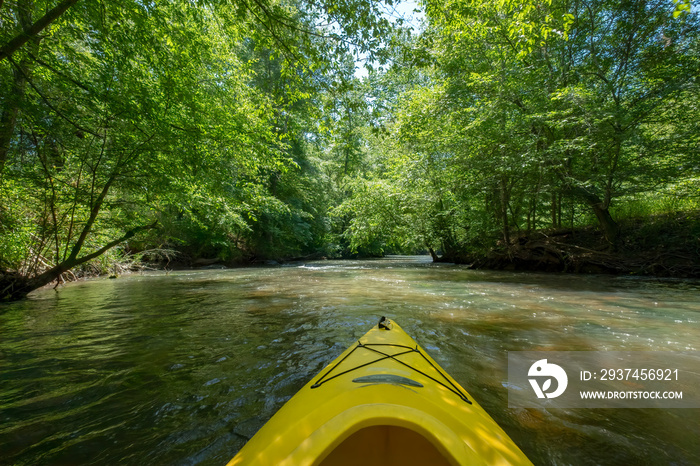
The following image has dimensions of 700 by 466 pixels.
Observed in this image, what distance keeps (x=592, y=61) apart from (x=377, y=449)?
11.6 meters

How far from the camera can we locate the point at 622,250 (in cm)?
933

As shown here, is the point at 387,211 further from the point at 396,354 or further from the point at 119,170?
the point at 396,354

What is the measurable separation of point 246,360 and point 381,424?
2.16 meters

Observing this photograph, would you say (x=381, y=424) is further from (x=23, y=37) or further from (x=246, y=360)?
(x=23, y=37)

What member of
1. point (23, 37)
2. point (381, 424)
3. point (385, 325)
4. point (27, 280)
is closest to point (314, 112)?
point (23, 37)

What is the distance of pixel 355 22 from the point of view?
428 cm

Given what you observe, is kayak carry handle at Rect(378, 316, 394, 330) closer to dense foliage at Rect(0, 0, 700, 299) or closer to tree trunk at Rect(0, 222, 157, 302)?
dense foliage at Rect(0, 0, 700, 299)

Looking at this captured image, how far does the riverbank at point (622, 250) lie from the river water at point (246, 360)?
293 centimetres

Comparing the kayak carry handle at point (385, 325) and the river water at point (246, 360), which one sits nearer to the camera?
the river water at point (246, 360)

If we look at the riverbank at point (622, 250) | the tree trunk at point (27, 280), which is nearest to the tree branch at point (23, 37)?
the tree trunk at point (27, 280)

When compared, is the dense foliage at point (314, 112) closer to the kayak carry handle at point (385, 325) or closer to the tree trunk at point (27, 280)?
the tree trunk at point (27, 280)

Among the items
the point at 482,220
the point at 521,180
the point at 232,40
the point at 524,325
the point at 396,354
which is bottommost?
the point at 524,325

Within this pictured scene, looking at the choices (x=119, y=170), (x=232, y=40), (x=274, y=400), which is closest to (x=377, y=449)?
(x=274, y=400)

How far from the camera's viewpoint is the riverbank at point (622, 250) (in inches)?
320
